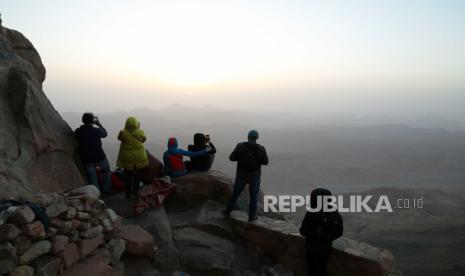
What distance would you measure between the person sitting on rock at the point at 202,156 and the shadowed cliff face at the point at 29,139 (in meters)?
3.47

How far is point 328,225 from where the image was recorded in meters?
7.11

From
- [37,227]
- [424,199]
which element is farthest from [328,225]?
[424,199]

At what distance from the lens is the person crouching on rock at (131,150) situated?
9.41 metres

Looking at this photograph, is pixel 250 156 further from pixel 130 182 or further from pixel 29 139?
pixel 29 139

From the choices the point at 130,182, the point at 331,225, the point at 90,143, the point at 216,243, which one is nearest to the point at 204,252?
the point at 216,243

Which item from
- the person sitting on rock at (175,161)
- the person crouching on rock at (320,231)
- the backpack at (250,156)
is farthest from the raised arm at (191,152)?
the person crouching on rock at (320,231)

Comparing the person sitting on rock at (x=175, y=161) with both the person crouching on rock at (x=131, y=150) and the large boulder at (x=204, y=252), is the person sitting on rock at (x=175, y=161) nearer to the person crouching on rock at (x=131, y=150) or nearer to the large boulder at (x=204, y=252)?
the person crouching on rock at (x=131, y=150)

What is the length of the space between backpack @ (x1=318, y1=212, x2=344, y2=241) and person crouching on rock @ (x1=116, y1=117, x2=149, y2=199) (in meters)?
5.12

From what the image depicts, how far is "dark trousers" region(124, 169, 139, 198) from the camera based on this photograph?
9781 millimetres

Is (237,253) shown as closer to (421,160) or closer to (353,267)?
(353,267)

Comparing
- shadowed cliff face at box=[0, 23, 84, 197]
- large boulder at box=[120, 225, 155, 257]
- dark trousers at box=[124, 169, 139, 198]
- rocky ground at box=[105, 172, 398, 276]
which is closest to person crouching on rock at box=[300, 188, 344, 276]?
rocky ground at box=[105, 172, 398, 276]

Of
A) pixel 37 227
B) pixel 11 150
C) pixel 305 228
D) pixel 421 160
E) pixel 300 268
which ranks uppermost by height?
pixel 11 150

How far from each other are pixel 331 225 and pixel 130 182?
562cm

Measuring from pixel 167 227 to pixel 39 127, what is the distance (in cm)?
414
